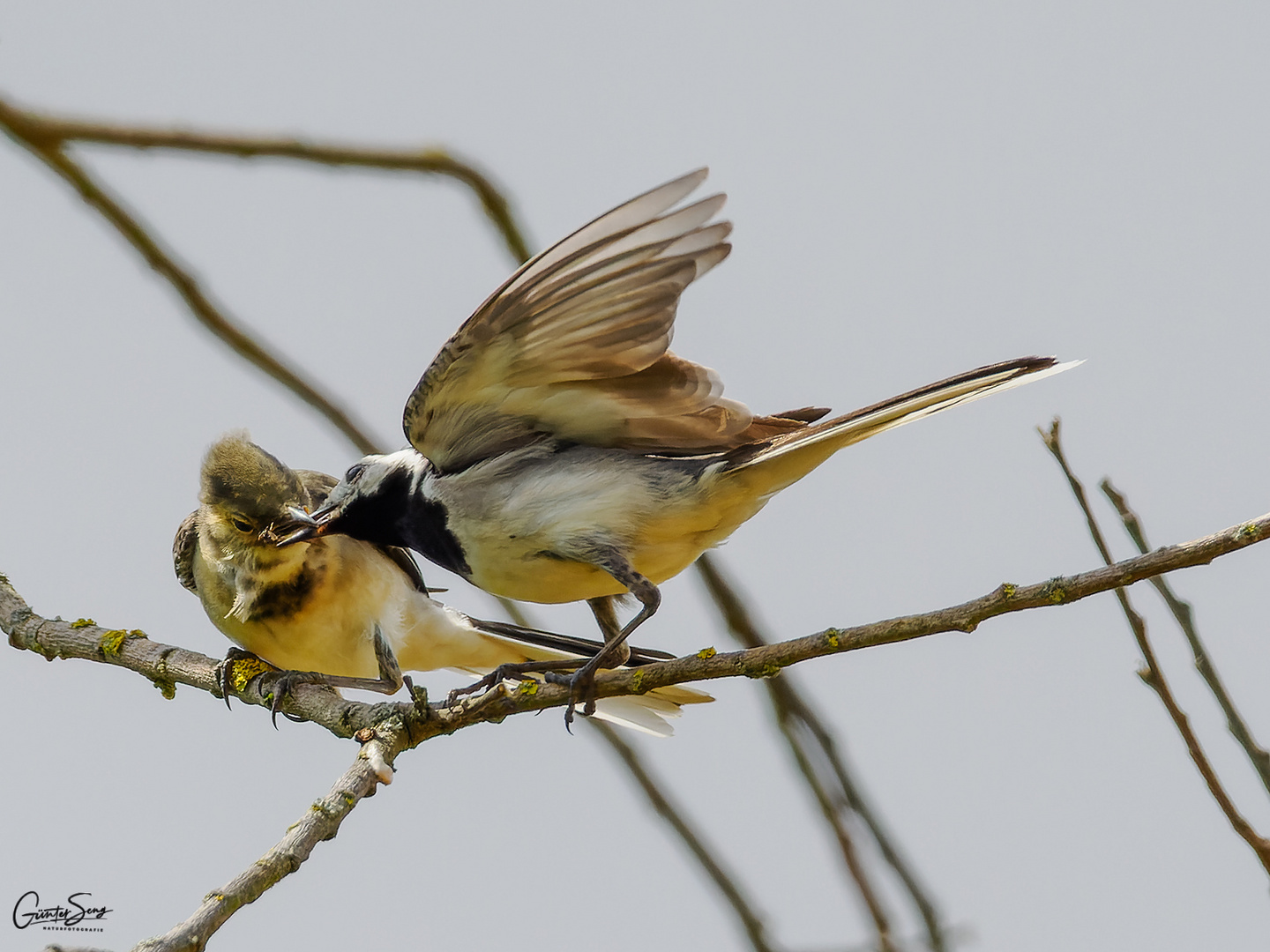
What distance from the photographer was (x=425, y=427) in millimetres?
3824

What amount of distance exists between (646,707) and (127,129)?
2.52 meters

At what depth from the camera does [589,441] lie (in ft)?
12.6

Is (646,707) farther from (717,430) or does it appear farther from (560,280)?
(560,280)

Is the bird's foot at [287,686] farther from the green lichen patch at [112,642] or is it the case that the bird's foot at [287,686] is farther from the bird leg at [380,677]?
the green lichen patch at [112,642]

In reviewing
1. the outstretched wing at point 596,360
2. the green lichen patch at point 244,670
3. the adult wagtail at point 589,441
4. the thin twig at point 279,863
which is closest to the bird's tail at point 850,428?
the adult wagtail at point 589,441

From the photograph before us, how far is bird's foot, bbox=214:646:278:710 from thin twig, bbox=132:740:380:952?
1101 millimetres

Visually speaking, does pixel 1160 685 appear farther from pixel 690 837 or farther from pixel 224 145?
pixel 224 145

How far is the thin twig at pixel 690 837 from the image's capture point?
3.98 m

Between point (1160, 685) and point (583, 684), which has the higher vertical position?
point (583, 684)

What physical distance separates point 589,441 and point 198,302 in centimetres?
138

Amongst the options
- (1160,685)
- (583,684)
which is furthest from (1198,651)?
(583,684)

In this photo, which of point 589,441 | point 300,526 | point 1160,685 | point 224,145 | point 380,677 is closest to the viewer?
point 1160,685

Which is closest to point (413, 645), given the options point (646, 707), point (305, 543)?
point (305, 543)

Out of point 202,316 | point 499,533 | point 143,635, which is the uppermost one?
point 202,316
